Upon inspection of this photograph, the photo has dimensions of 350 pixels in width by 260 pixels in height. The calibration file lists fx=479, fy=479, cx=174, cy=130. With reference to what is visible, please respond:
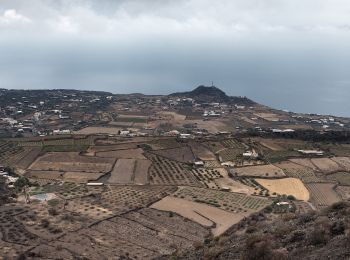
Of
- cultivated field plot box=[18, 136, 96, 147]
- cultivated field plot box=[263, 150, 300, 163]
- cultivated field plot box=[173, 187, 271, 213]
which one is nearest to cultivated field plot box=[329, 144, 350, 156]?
cultivated field plot box=[263, 150, 300, 163]

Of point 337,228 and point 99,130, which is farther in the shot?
point 99,130

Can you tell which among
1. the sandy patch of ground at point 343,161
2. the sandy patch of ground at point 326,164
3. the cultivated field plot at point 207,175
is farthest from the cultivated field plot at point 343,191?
the cultivated field plot at point 207,175

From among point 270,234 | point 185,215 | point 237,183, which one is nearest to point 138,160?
point 237,183

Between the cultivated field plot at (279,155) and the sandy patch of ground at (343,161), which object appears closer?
the sandy patch of ground at (343,161)

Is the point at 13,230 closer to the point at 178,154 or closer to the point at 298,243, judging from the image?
the point at 298,243

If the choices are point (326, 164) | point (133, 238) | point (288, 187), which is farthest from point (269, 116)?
point (133, 238)

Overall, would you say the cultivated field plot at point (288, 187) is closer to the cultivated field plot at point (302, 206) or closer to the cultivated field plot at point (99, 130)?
the cultivated field plot at point (302, 206)

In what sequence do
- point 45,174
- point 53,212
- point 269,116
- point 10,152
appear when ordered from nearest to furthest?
point 53,212
point 45,174
point 10,152
point 269,116
